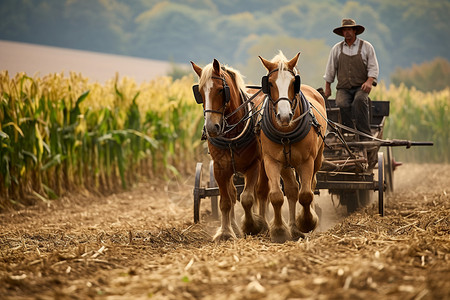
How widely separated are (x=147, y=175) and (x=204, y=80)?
7.23 metres

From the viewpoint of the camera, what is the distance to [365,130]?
7.95 m

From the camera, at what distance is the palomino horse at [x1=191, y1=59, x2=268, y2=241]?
5.92 metres

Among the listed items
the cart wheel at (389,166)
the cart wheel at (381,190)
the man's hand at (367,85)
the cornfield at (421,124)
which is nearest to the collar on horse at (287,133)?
the cart wheel at (381,190)

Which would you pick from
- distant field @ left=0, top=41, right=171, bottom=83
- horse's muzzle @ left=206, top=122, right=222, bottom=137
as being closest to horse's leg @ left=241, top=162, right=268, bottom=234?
horse's muzzle @ left=206, top=122, right=222, bottom=137

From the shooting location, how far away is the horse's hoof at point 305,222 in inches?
245

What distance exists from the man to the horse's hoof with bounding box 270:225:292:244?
2501 millimetres

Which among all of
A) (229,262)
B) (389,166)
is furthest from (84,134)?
(229,262)

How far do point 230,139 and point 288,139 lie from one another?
71 centimetres

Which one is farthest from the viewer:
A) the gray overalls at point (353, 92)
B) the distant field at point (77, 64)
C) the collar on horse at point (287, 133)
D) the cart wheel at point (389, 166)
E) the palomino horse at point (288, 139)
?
the distant field at point (77, 64)

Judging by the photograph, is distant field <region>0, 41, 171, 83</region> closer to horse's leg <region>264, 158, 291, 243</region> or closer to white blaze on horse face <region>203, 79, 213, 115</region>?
white blaze on horse face <region>203, 79, 213, 115</region>

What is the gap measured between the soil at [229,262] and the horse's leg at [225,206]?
229 mm

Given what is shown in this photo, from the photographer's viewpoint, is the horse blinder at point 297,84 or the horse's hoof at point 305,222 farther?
the horse's hoof at point 305,222

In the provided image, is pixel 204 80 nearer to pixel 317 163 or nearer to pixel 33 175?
pixel 317 163

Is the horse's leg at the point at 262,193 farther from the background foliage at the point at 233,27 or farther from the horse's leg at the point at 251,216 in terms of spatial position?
the background foliage at the point at 233,27
